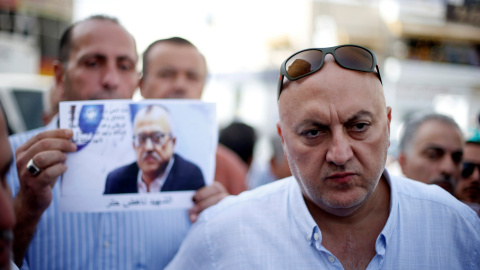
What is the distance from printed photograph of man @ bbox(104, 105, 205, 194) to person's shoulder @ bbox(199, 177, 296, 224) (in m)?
0.20

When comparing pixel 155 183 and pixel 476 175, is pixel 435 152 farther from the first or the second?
pixel 155 183

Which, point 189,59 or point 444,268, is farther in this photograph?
point 189,59

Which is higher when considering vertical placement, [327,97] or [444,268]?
[327,97]

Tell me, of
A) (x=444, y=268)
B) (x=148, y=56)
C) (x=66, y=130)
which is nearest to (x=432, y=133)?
(x=444, y=268)

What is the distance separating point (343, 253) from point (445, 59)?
20471 mm

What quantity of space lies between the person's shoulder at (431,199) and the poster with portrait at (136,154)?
855mm

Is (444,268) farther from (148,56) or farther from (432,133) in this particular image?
(148,56)

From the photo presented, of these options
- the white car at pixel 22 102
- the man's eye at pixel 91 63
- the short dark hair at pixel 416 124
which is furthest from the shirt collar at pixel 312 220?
the white car at pixel 22 102

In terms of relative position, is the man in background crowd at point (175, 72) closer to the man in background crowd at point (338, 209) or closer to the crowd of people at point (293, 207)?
the crowd of people at point (293, 207)

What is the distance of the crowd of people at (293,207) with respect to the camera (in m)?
1.49

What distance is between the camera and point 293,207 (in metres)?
1.64

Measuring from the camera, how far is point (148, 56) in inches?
104

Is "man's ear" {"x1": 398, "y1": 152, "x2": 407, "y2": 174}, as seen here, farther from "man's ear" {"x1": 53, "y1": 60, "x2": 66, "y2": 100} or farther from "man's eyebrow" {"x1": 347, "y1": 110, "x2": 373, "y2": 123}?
"man's ear" {"x1": 53, "y1": 60, "x2": 66, "y2": 100}

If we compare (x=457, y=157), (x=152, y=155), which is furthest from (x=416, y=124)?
(x=152, y=155)
